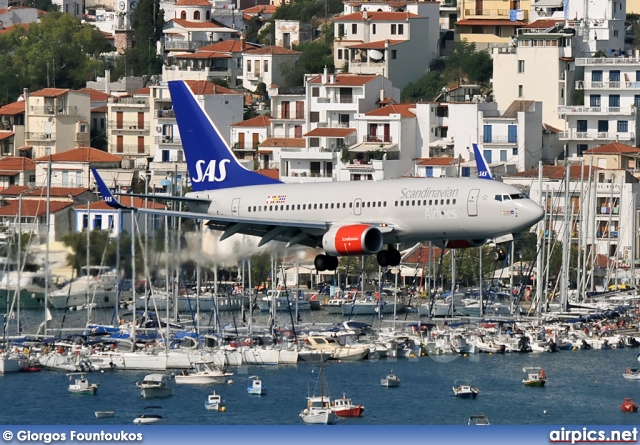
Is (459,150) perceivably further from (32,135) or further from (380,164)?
(32,135)

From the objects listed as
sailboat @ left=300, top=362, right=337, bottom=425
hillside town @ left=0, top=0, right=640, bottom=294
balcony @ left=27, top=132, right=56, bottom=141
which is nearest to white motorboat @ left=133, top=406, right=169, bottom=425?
sailboat @ left=300, top=362, right=337, bottom=425

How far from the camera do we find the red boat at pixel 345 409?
105 metres

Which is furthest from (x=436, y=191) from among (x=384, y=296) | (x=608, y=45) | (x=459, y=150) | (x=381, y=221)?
(x=608, y=45)

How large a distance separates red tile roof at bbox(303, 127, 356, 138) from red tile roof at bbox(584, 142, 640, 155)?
62.5 ft

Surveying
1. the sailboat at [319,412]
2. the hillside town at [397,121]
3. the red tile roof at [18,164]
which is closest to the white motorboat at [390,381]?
the sailboat at [319,412]

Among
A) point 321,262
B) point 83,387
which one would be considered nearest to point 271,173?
point 83,387

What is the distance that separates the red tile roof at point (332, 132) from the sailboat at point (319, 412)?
59.3 meters

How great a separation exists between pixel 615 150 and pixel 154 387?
56454 mm

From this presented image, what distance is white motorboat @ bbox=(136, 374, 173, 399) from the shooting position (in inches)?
4333

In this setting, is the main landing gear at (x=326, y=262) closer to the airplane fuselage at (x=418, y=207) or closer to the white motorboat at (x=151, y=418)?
the airplane fuselage at (x=418, y=207)

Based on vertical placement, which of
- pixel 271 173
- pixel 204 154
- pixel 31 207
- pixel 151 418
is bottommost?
pixel 151 418

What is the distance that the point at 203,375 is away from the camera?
375ft

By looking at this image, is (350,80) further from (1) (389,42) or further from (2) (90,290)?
(2) (90,290)

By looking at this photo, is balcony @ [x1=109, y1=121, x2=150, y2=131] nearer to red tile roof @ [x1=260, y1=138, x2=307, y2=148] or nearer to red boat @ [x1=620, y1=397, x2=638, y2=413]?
red tile roof @ [x1=260, y1=138, x2=307, y2=148]
